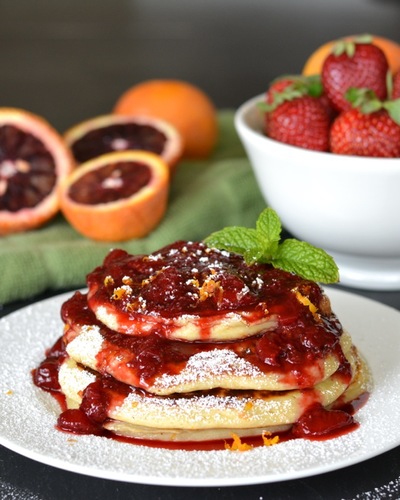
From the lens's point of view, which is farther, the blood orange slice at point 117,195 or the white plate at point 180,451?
the blood orange slice at point 117,195

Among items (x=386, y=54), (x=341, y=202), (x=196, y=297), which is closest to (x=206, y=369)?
(x=196, y=297)

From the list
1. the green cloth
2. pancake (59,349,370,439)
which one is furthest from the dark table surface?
pancake (59,349,370,439)

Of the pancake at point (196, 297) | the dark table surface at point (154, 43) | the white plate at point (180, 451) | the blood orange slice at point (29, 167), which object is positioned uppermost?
the pancake at point (196, 297)

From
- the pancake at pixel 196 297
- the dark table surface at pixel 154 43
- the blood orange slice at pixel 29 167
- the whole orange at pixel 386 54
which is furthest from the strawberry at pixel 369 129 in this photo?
the dark table surface at pixel 154 43

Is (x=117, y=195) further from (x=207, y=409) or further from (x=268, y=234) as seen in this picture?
(x=207, y=409)

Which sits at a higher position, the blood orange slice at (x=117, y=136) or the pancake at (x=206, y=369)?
the pancake at (x=206, y=369)

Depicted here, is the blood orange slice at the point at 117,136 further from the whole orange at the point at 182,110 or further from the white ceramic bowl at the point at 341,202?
the white ceramic bowl at the point at 341,202
